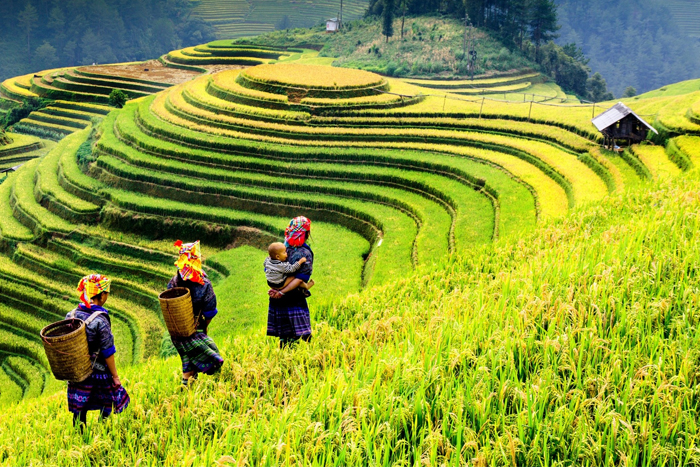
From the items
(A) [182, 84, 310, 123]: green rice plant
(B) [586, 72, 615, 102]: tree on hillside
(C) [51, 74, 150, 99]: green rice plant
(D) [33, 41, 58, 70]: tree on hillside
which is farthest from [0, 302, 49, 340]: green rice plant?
(D) [33, 41, 58, 70]: tree on hillside

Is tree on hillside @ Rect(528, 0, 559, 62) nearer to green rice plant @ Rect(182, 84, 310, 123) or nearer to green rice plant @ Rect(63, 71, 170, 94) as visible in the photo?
green rice plant @ Rect(63, 71, 170, 94)

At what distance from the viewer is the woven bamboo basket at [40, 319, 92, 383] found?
5191 mm

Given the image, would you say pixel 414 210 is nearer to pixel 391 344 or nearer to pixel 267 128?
pixel 267 128

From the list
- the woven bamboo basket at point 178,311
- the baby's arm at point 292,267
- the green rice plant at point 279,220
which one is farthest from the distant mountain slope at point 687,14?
→ the woven bamboo basket at point 178,311

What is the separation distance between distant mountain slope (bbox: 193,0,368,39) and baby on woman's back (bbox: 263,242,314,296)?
113 metres

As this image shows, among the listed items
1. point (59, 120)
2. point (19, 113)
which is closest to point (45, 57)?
point (19, 113)

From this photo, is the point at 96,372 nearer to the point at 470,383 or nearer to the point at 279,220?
the point at 470,383

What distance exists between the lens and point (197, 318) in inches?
251

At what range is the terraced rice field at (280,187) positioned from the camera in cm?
1705

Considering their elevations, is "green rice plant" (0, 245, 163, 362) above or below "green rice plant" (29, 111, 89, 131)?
below

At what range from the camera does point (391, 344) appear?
17.7 feet

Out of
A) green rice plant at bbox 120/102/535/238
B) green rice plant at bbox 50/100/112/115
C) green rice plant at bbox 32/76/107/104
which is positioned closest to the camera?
green rice plant at bbox 120/102/535/238

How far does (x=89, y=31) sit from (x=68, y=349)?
146m

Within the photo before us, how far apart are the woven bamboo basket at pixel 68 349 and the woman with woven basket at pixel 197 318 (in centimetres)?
93
